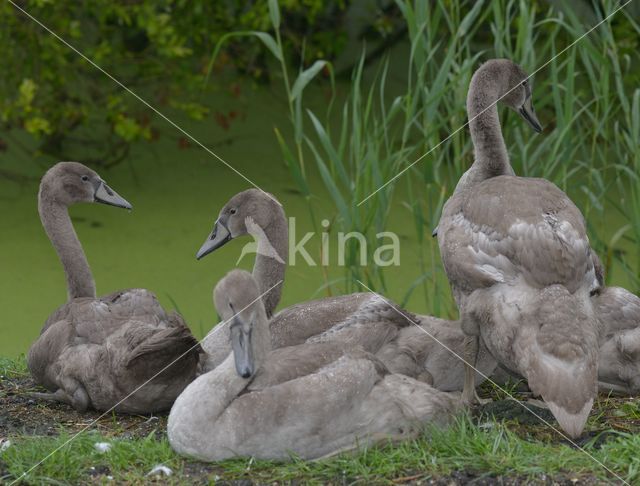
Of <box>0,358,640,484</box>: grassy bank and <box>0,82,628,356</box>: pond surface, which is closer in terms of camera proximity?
<box>0,358,640,484</box>: grassy bank

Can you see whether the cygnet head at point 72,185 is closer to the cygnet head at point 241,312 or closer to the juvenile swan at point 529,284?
the cygnet head at point 241,312

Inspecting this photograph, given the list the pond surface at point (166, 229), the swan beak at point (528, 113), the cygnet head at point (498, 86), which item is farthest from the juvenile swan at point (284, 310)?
the pond surface at point (166, 229)

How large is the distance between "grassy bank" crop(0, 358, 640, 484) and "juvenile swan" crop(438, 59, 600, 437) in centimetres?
18

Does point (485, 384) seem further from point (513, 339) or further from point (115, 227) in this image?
point (115, 227)

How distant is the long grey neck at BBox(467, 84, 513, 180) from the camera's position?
4871mm

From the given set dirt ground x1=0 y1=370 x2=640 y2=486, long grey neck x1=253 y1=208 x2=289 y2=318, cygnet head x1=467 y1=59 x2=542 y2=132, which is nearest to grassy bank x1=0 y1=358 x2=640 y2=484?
dirt ground x1=0 y1=370 x2=640 y2=486

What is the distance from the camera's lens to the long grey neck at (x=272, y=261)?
16.4 ft

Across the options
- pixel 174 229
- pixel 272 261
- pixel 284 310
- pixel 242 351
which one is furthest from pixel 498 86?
pixel 174 229

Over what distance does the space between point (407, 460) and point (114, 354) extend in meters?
1.25

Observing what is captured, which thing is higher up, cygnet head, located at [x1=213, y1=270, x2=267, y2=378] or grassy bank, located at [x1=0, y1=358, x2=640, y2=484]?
cygnet head, located at [x1=213, y1=270, x2=267, y2=378]

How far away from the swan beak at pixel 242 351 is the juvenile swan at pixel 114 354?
368 mm

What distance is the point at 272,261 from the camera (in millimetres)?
4996

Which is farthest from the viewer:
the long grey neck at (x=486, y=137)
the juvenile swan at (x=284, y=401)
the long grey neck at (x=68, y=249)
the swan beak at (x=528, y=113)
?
the long grey neck at (x=68, y=249)

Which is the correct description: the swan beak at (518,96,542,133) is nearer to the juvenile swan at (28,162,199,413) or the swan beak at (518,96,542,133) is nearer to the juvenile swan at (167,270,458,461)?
the juvenile swan at (167,270,458,461)
